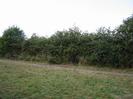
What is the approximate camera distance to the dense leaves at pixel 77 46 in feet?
52.9

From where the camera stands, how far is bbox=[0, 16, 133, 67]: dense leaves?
52.9ft

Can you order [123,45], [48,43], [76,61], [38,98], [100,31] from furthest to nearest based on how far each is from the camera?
[48,43], [76,61], [100,31], [123,45], [38,98]

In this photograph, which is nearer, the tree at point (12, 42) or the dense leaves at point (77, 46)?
the dense leaves at point (77, 46)

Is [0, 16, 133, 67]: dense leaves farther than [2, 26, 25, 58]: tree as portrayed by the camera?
No

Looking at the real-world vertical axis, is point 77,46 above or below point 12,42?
below

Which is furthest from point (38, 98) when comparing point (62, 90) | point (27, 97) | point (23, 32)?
point (23, 32)

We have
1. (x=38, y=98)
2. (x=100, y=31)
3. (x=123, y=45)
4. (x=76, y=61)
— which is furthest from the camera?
(x=76, y=61)

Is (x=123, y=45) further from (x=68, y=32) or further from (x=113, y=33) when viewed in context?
(x=68, y=32)

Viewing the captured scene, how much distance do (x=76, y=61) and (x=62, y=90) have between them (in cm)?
1068

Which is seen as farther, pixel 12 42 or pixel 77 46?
pixel 12 42

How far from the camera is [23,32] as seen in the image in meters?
25.4

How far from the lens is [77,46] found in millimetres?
18656

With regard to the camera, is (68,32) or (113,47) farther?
(68,32)

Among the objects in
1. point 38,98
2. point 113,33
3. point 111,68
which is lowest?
point 38,98
